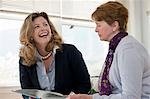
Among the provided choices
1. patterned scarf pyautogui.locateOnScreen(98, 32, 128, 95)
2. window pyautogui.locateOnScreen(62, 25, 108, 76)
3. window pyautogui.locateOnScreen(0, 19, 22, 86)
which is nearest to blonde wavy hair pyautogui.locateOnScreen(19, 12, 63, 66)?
window pyautogui.locateOnScreen(0, 19, 22, 86)

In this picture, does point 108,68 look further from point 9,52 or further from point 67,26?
point 67,26

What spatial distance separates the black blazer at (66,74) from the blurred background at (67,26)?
439 millimetres

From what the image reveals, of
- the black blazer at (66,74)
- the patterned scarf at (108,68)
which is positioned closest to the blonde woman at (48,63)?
the black blazer at (66,74)

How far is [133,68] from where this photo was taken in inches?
48.7

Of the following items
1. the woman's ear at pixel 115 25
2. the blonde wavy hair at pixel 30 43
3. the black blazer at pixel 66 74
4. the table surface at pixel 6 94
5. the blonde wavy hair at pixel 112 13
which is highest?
the blonde wavy hair at pixel 112 13

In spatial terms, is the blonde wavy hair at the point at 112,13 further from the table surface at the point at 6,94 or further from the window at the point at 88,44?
the window at the point at 88,44

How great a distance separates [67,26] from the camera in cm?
286

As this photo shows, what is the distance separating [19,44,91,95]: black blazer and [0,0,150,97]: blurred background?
44 centimetres

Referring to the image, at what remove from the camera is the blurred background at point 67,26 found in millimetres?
2393

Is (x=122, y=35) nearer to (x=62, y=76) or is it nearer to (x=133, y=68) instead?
→ (x=133, y=68)

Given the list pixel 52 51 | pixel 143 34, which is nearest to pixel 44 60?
pixel 52 51

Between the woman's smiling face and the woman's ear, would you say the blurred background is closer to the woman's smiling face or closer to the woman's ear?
the woman's smiling face

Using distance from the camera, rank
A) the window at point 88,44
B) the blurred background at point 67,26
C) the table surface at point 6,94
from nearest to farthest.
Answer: the table surface at point 6,94 < the blurred background at point 67,26 < the window at point 88,44

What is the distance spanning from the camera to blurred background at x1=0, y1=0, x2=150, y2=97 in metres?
2.39
